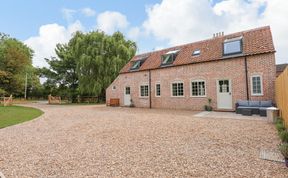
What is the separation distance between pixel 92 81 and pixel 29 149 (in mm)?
20115

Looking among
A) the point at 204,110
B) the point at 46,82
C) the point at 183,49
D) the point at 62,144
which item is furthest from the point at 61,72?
the point at 62,144

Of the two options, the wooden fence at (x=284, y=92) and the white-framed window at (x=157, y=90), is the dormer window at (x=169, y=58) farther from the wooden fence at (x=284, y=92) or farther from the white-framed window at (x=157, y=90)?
the wooden fence at (x=284, y=92)

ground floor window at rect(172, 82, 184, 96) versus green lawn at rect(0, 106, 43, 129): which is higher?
ground floor window at rect(172, 82, 184, 96)

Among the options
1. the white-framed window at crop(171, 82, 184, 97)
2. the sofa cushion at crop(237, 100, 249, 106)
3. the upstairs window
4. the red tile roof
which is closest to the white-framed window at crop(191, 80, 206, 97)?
the white-framed window at crop(171, 82, 184, 97)

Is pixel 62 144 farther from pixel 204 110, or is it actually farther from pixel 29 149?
pixel 204 110

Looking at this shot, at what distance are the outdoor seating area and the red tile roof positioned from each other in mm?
3130

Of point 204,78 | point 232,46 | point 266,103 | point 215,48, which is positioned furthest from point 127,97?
point 266,103

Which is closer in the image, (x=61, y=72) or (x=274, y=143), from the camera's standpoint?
(x=274, y=143)

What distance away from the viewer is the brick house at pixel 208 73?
12.3 m

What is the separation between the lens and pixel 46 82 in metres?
36.4

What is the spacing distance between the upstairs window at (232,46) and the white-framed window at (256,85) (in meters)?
2.03

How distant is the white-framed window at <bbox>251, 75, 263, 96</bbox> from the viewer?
1217 centimetres

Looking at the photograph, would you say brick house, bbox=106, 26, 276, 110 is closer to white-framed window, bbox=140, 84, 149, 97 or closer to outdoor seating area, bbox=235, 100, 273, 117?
white-framed window, bbox=140, 84, 149, 97

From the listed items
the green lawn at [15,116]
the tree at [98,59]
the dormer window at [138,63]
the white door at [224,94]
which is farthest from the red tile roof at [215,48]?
the green lawn at [15,116]
